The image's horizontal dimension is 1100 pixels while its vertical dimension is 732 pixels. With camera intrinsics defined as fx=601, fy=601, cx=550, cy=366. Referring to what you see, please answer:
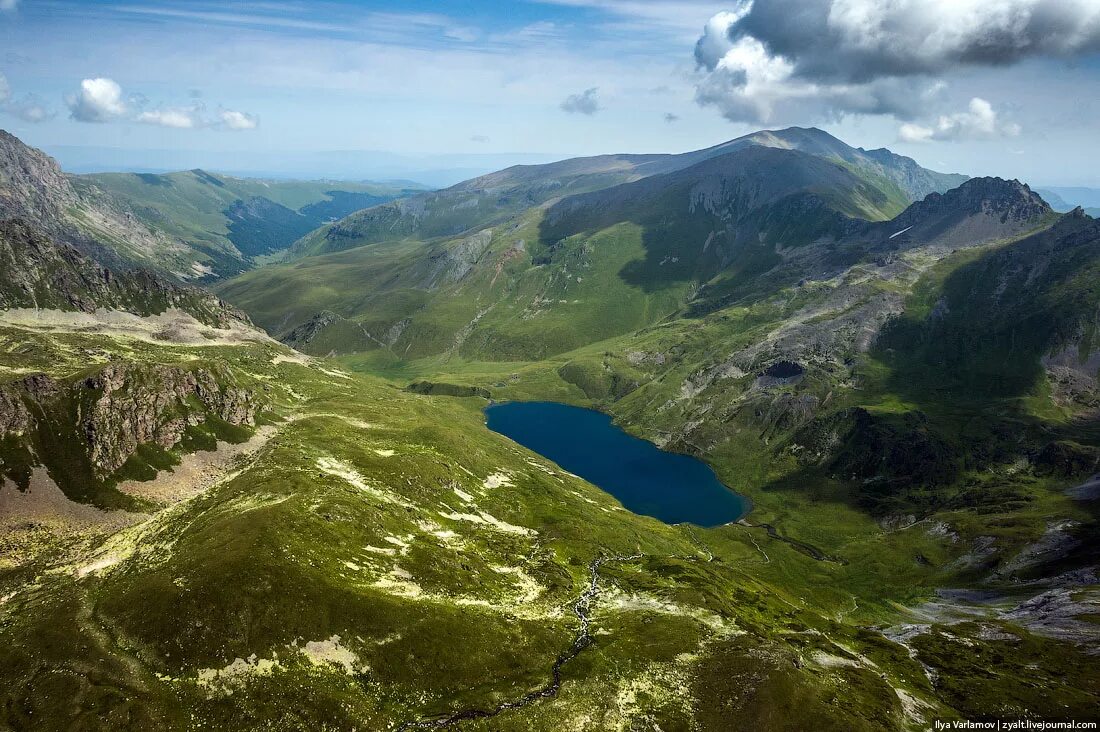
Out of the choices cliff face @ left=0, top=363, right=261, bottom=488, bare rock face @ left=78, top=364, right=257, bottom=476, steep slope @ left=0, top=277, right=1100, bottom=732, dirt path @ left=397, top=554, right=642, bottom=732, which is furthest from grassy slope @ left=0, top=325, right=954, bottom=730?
cliff face @ left=0, top=363, right=261, bottom=488

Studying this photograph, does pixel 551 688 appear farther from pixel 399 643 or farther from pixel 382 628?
pixel 382 628

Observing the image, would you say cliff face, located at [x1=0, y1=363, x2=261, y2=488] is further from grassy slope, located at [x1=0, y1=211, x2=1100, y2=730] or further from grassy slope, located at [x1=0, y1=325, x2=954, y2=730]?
grassy slope, located at [x1=0, y1=211, x2=1100, y2=730]

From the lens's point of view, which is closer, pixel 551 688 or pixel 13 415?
pixel 551 688

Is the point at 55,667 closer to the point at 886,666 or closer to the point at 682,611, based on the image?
the point at 682,611

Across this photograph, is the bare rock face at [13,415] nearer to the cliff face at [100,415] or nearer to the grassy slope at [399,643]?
the cliff face at [100,415]

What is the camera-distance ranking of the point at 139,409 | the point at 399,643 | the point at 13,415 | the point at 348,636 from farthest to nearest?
1. the point at 139,409
2. the point at 13,415
3. the point at 399,643
4. the point at 348,636

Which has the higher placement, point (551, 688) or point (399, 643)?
point (399, 643)

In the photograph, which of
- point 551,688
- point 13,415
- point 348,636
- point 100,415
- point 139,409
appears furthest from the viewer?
point 139,409

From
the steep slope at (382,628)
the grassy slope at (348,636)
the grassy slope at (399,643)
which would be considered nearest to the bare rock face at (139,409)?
the steep slope at (382,628)

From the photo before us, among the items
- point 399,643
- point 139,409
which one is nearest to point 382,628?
point 399,643
